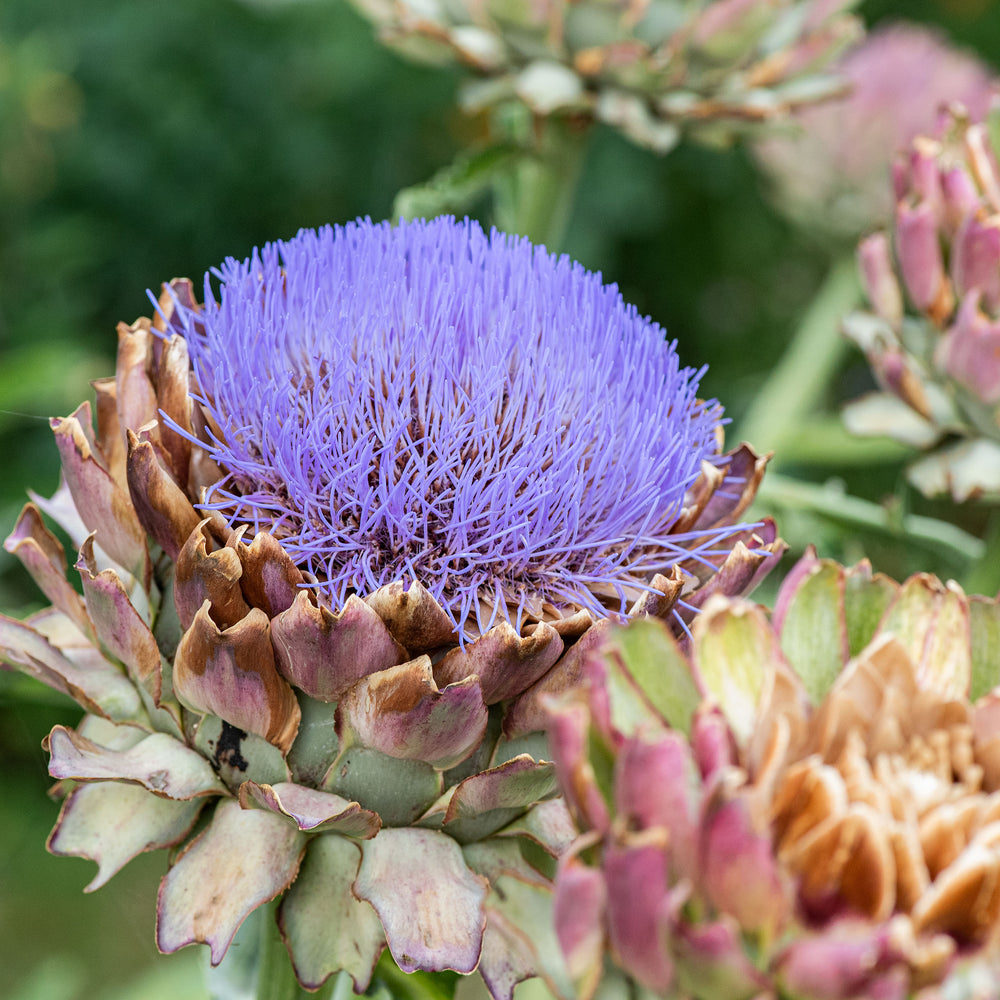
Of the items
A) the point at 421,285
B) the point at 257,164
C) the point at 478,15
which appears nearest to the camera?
the point at 421,285

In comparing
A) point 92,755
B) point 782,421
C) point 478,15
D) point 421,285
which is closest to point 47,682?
point 92,755

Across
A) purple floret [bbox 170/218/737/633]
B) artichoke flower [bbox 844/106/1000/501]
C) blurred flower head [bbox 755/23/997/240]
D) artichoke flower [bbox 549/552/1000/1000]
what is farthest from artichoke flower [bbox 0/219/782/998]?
blurred flower head [bbox 755/23/997/240]

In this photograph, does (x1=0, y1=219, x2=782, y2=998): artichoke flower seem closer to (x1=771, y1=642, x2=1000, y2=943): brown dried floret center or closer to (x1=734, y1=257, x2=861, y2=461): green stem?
(x1=771, y1=642, x2=1000, y2=943): brown dried floret center

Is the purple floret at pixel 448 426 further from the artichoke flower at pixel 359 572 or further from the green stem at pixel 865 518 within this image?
the green stem at pixel 865 518

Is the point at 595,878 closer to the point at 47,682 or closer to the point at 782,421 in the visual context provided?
the point at 47,682

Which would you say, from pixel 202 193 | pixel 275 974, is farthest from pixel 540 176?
pixel 202 193

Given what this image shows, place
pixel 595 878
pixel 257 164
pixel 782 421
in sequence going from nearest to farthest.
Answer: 1. pixel 595 878
2. pixel 782 421
3. pixel 257 164

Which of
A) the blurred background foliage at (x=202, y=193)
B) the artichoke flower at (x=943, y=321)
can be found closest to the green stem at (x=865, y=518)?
the artichoke flower at (x=943, y=321)

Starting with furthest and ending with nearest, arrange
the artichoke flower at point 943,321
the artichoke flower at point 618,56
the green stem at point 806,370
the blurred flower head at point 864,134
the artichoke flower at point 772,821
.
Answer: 1. the blurred flower head at point 864,134
2. the green stem at point 806,370
3. the artichoke flower at point 618,56
4. the artichoke flower at point 943,321
5. the artichoke flower at point 772,821
